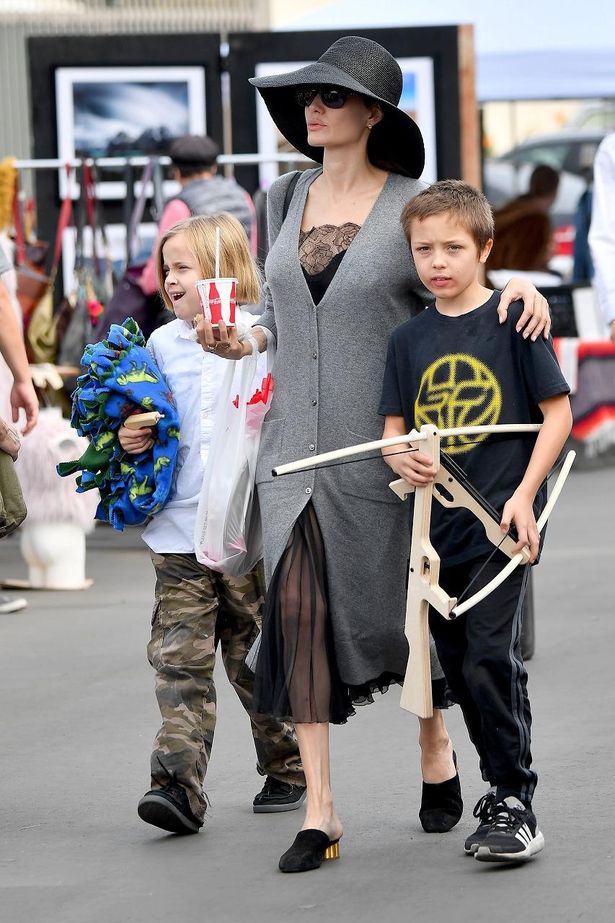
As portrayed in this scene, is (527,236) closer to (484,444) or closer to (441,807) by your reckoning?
(441,807)

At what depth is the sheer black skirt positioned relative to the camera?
4242 millimetres

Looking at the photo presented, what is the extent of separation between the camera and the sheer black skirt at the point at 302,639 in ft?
13.9

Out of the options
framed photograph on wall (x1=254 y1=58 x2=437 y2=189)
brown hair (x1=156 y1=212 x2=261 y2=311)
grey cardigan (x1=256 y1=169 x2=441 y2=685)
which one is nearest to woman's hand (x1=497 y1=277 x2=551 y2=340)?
grey cardigan (x1=256 y1=169 x2=441 y2=685)

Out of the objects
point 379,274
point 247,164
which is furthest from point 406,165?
point 247,164

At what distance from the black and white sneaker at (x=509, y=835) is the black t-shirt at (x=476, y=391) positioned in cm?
60

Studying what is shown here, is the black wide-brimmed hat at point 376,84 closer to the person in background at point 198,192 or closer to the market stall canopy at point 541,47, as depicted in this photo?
the person in background at point 198,192

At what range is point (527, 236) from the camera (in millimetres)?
17172

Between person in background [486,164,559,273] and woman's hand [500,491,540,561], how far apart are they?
13.0 meters

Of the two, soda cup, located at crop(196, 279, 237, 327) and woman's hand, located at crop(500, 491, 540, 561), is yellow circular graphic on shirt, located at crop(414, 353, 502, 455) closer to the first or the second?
woman's hand, located at crop(500, 491, 540, 561)

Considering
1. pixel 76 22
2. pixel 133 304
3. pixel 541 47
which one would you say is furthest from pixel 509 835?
pixel 76 22

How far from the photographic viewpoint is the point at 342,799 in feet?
16.2

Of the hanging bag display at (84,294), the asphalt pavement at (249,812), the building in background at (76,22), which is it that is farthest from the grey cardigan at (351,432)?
the building in background at (76,22)

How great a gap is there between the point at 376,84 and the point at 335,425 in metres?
0.86

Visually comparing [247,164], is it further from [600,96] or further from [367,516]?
[367,516]
